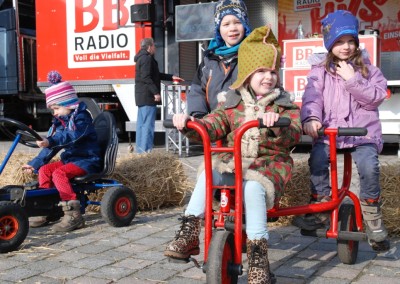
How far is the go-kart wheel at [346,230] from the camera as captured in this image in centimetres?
334

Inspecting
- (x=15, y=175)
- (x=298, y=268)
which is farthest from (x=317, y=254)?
(x=15, y=175)

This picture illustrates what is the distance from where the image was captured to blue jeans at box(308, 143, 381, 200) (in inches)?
130

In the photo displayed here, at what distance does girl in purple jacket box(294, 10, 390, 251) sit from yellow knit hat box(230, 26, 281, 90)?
1.58 feet

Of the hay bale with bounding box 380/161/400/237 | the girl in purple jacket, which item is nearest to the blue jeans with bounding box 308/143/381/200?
the girl in purple jacket

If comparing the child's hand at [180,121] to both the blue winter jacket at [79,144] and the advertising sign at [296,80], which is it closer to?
the blue winter jacket at [79,144]

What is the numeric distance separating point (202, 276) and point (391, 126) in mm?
6002

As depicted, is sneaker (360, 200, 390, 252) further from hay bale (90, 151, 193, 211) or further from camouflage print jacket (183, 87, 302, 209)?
hay bale (90, 151, 193, 211)

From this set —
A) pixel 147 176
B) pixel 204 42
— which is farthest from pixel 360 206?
pixel 204 42

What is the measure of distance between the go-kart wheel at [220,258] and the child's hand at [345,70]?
122 cm

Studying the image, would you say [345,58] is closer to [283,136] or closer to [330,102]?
[330,102]

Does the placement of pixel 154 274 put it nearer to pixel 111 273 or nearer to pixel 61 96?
pixel 111 273

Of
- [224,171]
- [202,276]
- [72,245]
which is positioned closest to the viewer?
[224,171]

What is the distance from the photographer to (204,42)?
9945mm

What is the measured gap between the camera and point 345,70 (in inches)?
131
